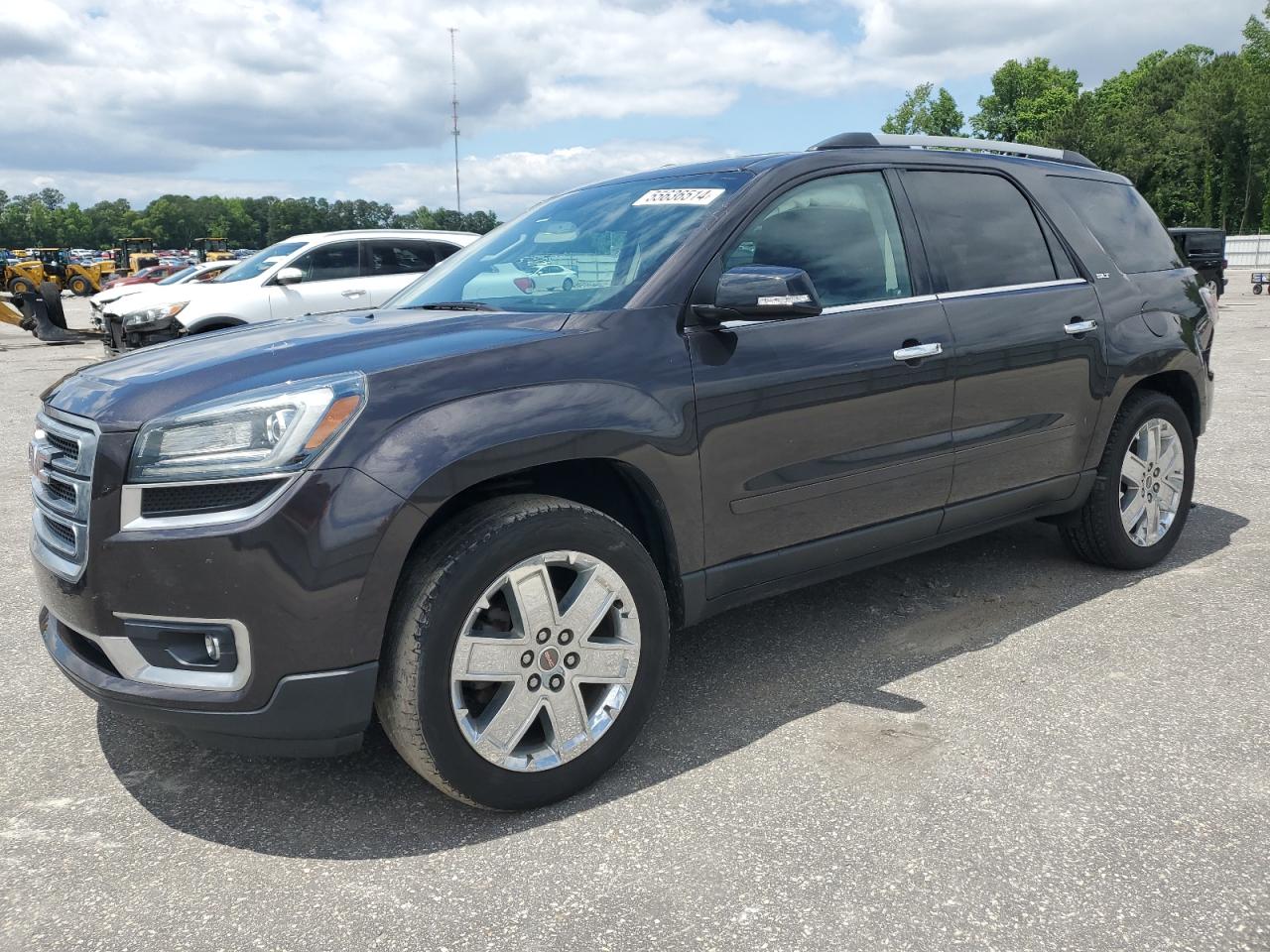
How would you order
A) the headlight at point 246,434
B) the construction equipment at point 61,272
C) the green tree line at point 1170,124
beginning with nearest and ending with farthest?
the headlight at point 246,434
the construction equipment at point 61,272
the green tree line at point 1170,124

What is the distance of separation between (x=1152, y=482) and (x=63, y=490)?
14.0 ft

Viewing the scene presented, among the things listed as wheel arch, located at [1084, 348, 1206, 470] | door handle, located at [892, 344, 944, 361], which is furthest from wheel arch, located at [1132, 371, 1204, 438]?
door handle, located at [892, 344, 944, 361]

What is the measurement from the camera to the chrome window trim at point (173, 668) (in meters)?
2.42

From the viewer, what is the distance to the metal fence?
46062 mm

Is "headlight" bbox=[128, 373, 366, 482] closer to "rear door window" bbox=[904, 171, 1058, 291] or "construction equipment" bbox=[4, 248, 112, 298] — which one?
"rear door window" bbox=[904, 171, 1058, 291]

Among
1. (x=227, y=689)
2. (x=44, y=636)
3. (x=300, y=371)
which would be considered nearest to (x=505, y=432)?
(x=300, y=371)

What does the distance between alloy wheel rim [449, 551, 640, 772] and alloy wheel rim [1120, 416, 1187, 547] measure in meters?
2.75

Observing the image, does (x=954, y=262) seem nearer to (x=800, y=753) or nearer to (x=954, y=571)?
(x=954, y=571)

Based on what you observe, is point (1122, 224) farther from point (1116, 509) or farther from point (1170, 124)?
point (1170, 124)

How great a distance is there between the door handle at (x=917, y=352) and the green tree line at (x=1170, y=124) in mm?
64126

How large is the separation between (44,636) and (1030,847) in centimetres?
271

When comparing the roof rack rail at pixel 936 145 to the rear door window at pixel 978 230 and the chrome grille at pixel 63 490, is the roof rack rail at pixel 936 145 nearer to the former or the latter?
the rear door window at pixel 978 230

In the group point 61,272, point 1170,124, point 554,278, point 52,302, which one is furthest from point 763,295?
point 1170,124

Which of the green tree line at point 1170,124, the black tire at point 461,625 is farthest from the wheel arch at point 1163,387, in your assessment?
the green tree line at point 1170,124
